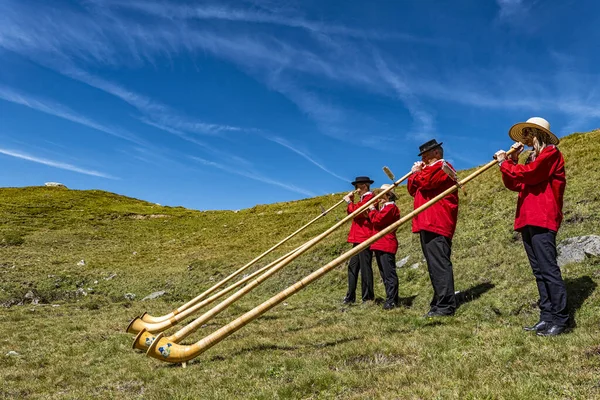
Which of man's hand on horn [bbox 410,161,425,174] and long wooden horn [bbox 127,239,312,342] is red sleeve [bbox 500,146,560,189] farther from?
long wooden horn [bbox 127,239,312,342]

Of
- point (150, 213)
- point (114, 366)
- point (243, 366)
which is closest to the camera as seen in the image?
point (243, 366)

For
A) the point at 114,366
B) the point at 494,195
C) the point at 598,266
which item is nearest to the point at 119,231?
the point at 494,195

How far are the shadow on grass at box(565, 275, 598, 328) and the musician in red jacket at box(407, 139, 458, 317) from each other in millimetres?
2326

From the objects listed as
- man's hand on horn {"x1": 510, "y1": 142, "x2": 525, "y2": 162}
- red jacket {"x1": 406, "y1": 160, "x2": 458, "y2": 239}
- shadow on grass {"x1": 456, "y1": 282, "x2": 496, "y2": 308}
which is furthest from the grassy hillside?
man's hand on horn {"x1": 510, "y1": 142, "x2": 525, "y2": 162}

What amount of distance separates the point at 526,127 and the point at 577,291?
12.2 ft

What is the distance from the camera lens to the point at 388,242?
12352mm

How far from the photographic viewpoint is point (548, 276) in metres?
7.50

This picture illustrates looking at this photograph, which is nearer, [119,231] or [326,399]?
[326,399]

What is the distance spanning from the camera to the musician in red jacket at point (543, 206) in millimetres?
7332

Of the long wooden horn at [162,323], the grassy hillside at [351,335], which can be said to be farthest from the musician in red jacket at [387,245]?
the long wooden horn at [162,323]

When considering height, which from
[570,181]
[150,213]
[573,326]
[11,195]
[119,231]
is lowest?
[573,326]

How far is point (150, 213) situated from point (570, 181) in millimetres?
61780

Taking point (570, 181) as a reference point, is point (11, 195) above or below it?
above

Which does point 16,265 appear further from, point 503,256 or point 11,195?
A: point 11,195
